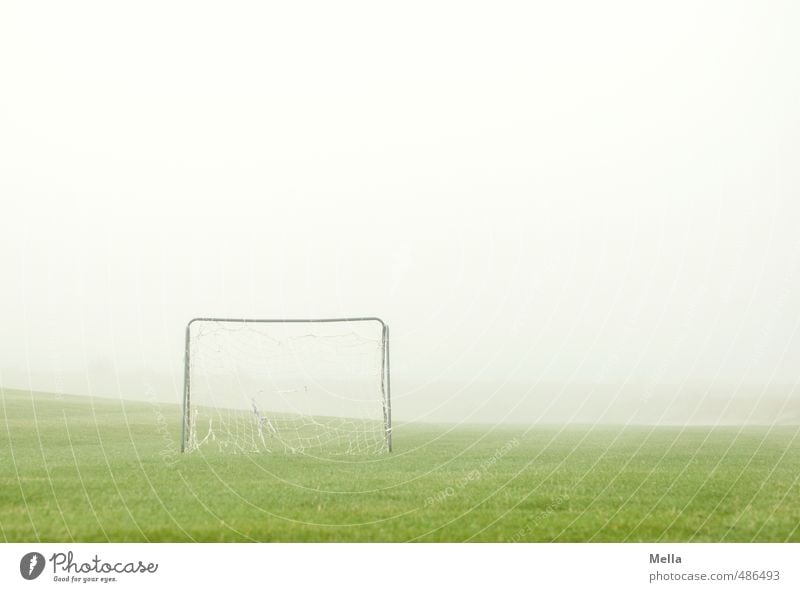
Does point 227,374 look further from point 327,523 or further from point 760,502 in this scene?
point 760,502

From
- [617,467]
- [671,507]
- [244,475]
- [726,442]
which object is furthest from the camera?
[726,442]

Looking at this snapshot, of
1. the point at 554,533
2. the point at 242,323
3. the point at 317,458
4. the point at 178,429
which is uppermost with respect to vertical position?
the point at 242,323

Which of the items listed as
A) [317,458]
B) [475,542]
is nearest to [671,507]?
[475,542]

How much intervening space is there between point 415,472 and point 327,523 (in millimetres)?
6473

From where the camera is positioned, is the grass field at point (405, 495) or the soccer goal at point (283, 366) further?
the soccer goal at point (283, 366)

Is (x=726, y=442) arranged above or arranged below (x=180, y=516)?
below

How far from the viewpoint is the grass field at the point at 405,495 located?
10.7 metres

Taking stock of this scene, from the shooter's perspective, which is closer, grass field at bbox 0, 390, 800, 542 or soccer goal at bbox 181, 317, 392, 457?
grass field at bbox 0, 390, 800, 542

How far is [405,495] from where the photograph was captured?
13320mm

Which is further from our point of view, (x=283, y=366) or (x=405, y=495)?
(x=283, y=366)

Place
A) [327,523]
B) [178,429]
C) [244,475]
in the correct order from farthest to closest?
1. [178,429]
2. [244,475]
3. [327,523]

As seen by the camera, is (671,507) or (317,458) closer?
(671,507)

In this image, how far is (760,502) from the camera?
1304 cm

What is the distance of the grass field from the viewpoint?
10680mm
